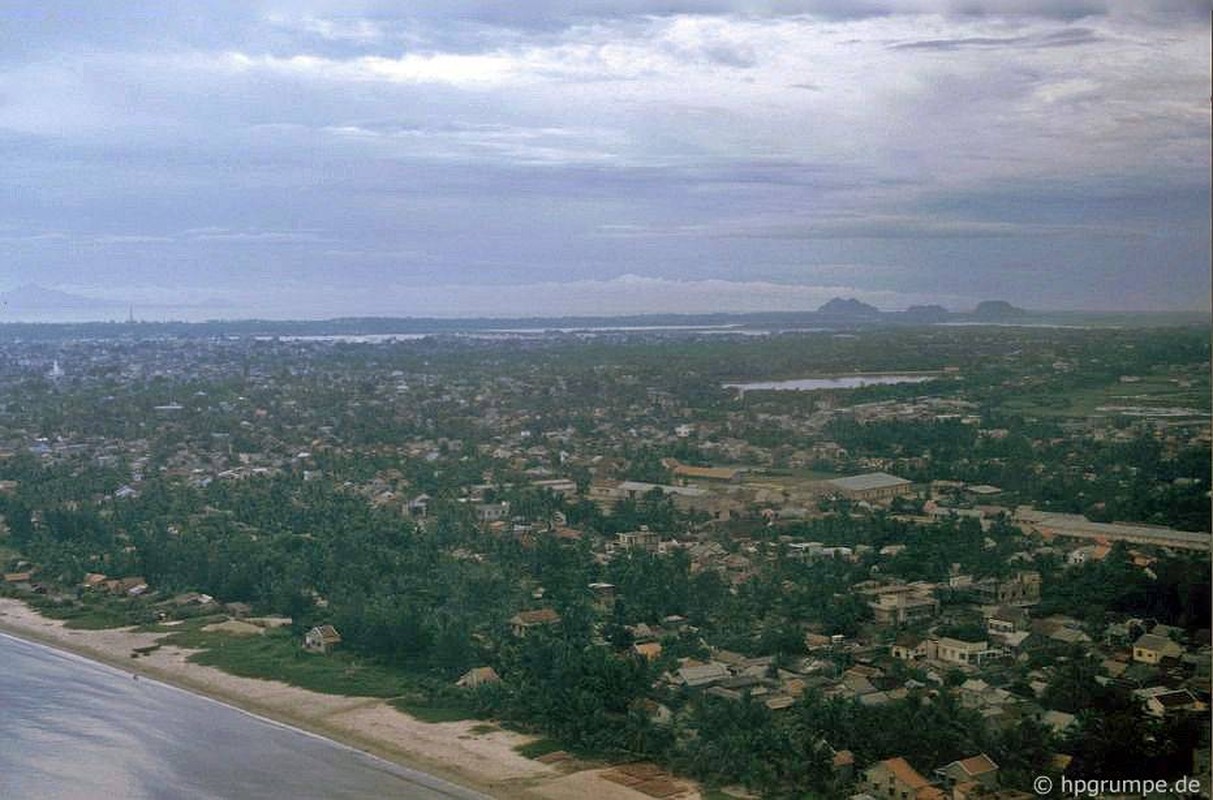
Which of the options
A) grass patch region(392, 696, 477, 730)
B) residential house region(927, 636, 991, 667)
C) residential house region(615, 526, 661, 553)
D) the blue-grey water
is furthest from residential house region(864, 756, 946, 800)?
residential house region(615, 526, 661, 553)

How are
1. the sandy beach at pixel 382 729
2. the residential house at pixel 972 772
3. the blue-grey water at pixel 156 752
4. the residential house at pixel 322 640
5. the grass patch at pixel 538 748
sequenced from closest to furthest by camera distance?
1. the residential house at pixel 972 772
2. the sandy beach at pixel 382 729
3. the blue-grey water at pixel 156 752
4. the grass patch at pixel 538 748
5. the residential house at pixel 322 640

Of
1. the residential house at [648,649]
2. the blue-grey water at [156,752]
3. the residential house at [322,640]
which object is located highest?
the residential house at [648,649]

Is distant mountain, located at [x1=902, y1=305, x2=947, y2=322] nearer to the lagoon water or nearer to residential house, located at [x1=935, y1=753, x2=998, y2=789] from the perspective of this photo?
the lagoon water

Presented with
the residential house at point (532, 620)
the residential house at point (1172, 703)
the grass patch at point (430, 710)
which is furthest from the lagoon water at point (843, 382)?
the residential house at point (1172, 703)

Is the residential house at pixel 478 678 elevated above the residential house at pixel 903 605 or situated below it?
below

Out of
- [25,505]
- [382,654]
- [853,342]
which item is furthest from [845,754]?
[25,505]

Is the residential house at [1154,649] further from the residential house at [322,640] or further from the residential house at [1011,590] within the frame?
the residential house at [322,640]

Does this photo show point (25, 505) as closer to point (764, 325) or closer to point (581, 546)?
point (581, 546)
